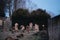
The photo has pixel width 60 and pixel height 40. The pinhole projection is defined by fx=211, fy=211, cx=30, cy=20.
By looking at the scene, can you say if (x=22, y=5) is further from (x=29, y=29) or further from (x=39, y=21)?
(x=29, y=29)

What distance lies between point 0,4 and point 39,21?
6555 mm

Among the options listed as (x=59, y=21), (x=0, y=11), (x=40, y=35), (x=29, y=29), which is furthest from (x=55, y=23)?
(x=0, y=11)

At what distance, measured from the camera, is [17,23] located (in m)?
16.7

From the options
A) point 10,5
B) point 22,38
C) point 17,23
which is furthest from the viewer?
point 10,5

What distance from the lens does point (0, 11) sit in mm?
21219

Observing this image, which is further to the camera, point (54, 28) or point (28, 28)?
point (28, 28)

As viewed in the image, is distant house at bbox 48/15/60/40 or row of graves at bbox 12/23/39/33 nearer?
distant house at bbox 48/15/60/40

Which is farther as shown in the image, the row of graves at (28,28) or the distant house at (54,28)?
the row of graves at (28,28)

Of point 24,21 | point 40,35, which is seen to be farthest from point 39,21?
point 40,35

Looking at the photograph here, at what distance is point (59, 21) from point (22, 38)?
358 centimetres

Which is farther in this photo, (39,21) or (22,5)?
(22,5)

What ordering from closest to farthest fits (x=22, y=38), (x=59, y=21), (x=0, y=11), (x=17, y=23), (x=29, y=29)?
(x=59, y=21)
(x=22, y=38)
(x=29, y=29)
(x=17, y=23)
(x=0, y=11)

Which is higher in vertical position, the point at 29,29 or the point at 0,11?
the point at 0,11

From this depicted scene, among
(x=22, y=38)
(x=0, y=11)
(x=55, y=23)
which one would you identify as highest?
(x=0, y=11)
